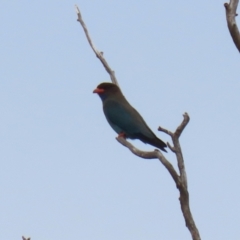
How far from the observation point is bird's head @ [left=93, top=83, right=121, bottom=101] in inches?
376

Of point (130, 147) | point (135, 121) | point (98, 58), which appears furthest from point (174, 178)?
point (135, 121)

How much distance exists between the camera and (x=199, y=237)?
4.87 meters

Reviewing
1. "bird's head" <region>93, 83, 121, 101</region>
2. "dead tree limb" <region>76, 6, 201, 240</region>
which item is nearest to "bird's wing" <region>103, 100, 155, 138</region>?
"bird's head" <region>93, 83, 121, 101</region>

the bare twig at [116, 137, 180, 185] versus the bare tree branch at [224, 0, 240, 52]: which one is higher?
the bare tree branch at [224, 0, 240, 52]

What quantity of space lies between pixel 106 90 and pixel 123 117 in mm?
668

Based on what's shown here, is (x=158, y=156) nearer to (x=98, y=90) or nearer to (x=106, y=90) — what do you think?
(x=106, y=90)

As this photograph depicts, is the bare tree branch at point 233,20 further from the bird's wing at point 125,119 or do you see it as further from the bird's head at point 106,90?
the bird's head at point 106,90

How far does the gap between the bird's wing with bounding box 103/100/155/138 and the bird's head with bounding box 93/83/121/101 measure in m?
0.12

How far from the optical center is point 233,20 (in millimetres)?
5336

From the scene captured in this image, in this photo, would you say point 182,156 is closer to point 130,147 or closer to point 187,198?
point 187,198

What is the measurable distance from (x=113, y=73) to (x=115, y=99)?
2108 millimetres

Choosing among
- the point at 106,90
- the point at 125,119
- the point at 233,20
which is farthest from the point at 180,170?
the point at 106,90

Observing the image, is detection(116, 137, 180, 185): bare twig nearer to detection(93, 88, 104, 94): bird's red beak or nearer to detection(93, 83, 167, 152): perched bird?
detection(93, 83, 167, 152): perched bird

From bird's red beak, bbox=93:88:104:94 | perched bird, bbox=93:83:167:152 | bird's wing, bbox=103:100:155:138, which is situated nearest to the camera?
perched bird, bbox=93:83:167:152
